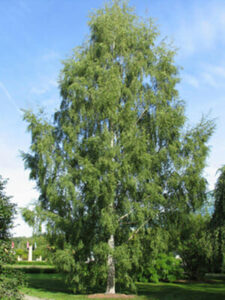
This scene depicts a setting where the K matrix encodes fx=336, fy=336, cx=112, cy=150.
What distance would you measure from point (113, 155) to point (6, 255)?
8174mm

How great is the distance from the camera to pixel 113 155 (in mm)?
14664

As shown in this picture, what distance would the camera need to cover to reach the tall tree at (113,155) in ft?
48.3

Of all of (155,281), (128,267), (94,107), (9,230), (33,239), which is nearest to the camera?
(9,230)

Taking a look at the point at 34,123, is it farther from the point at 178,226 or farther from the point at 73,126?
the point at 178,226

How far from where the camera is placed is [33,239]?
15.3 m

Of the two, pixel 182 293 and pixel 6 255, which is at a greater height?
pixel 6 255

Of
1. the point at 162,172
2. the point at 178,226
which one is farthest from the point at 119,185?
the point at 178,226

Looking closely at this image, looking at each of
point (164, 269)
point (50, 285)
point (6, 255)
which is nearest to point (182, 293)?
point (164, 269)

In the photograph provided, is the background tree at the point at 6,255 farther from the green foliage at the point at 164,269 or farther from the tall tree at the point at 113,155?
the green foliage at the point at 164,269

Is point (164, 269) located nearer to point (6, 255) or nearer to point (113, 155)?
point (113, 155)

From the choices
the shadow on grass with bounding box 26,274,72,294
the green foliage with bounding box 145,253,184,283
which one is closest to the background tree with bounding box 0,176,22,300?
the shadow on grass with bounding box 26,274,72,294

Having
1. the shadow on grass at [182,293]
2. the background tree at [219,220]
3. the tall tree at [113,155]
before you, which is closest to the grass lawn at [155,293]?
the shadow on grass at [182,293]

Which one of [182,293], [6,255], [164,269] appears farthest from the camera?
[164,269]

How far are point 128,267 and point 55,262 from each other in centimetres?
327
